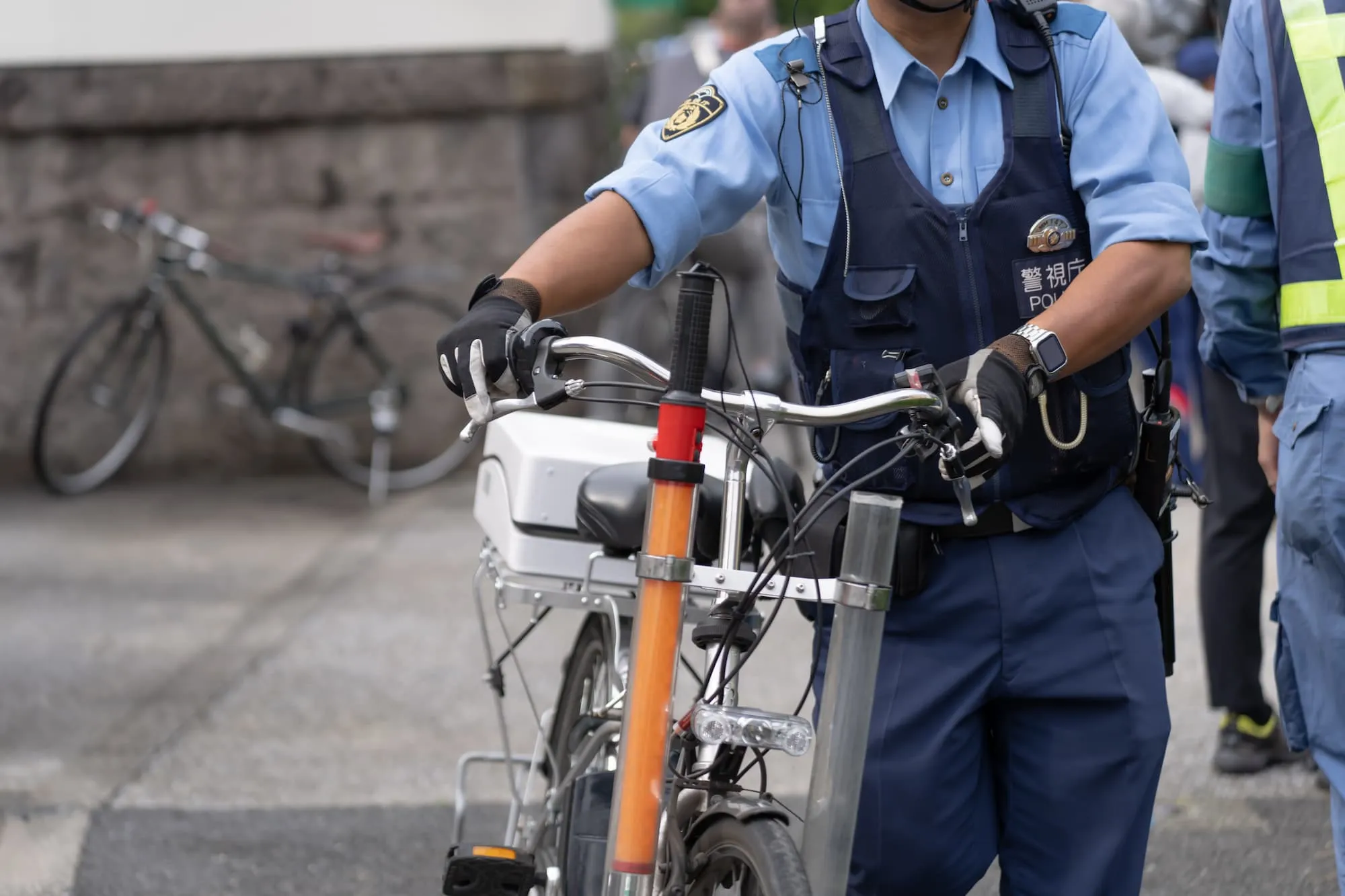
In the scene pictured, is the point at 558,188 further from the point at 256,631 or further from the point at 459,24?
the point at 256,631

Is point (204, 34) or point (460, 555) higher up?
point (204, 34)

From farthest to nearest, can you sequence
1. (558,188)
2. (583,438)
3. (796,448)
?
1. (558,188)
2. (796,448)
3. (583,438)

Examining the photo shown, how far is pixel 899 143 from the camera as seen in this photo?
8.11ft

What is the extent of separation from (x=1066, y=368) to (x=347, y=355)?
650 centimetres

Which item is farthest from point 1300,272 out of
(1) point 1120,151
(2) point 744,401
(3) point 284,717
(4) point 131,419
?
(4) point 131,419

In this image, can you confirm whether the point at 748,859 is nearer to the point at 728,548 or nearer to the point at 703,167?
the point at 728,548

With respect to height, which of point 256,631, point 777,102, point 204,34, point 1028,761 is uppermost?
point 204,34

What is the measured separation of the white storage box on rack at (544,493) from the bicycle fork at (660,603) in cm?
89

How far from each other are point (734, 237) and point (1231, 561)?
3711 mm

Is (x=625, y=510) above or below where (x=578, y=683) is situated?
above

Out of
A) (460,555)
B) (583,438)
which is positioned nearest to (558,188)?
(460,555)

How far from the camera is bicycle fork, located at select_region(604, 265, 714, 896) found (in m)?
2.05

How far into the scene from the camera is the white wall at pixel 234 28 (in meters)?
8.33

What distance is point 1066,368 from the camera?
2.29 meters
